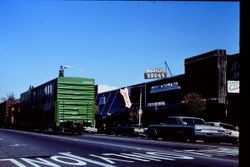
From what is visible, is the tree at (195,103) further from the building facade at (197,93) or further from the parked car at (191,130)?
the parked car at (191,130)

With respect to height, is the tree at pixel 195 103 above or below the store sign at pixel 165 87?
below

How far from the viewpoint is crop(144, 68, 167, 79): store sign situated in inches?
2200

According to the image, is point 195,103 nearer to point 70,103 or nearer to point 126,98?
point 70,103

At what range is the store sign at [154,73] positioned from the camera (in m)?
55.9

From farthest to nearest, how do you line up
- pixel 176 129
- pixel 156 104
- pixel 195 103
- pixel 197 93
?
pixel 156 104
pixel 197 93
pixel 195 103
pixel 176 129

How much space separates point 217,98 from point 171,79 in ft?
29.9

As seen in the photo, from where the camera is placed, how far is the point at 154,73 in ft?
184

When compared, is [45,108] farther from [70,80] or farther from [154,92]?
[154,92]

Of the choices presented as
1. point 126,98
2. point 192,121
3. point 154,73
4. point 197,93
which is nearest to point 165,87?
point 197,93

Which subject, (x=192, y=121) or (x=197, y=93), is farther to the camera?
(x=197, y=93)

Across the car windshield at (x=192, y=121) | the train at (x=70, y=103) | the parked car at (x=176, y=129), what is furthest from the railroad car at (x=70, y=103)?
the car windshield at (x=192, y=121)

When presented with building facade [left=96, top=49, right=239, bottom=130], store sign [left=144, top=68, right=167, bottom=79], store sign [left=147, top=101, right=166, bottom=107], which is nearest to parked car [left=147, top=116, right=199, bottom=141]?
building facade [left=96, top=49, right=239, bottom=130]

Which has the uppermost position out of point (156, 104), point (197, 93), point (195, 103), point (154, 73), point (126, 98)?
point (154, 73)

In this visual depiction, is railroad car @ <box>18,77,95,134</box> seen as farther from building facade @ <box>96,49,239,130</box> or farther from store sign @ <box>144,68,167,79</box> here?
store sign @ <box>144,68,167,79</box>
